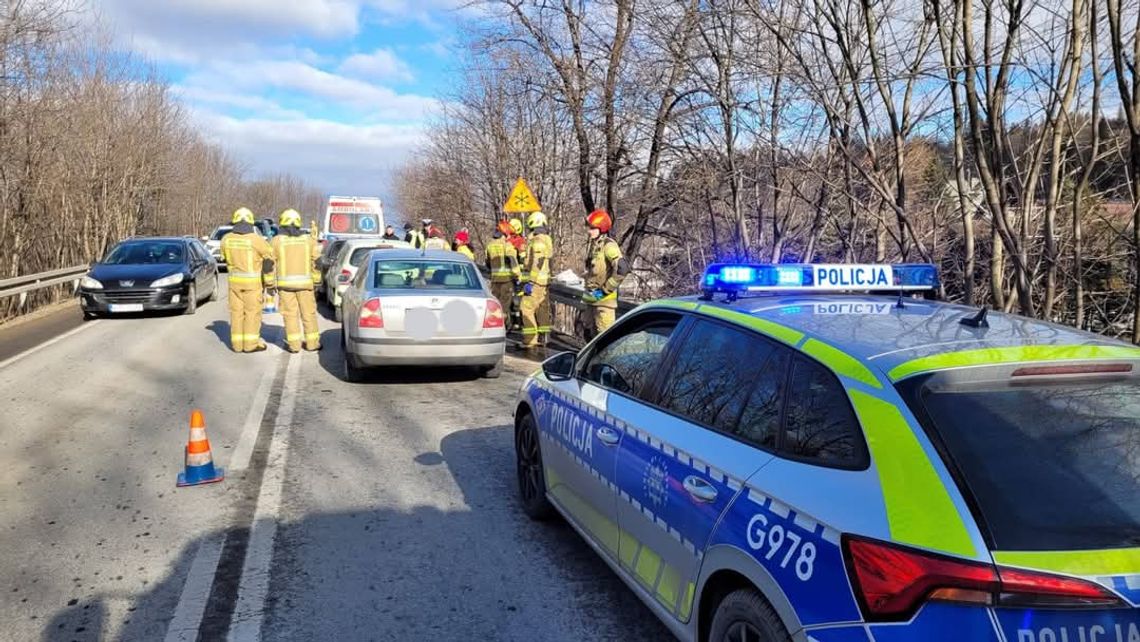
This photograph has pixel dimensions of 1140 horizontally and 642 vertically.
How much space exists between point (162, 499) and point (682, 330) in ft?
12.3

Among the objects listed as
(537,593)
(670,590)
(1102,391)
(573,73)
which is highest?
(573,73)

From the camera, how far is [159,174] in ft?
112

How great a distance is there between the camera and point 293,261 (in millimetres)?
10633

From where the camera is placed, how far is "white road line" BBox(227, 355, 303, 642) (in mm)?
3539

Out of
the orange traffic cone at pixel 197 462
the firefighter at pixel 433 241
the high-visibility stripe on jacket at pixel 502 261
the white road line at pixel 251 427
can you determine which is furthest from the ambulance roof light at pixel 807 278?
the firefighter at pixel 433 241

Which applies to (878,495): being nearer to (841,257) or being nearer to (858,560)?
(858,560)

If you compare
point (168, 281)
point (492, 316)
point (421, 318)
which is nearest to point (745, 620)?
point (421, 318)

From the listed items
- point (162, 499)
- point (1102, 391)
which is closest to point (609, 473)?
point (1102, 391)

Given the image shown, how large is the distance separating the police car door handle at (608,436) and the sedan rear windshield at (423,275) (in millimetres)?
5650

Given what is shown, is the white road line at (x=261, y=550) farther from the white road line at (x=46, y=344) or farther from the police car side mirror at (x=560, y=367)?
the white road line at (x=46, y=344)

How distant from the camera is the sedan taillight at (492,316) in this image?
8945 millimetres

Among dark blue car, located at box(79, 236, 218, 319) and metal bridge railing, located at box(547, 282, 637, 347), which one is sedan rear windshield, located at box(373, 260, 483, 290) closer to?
metal bridge railing, located at box(547, 282, 637, 347)

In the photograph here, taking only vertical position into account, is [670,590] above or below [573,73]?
below

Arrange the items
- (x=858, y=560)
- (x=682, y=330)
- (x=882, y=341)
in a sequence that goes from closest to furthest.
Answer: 1. (x=858, y=560)
2. (x=882, y=341)
3. (x=682, y=330)
